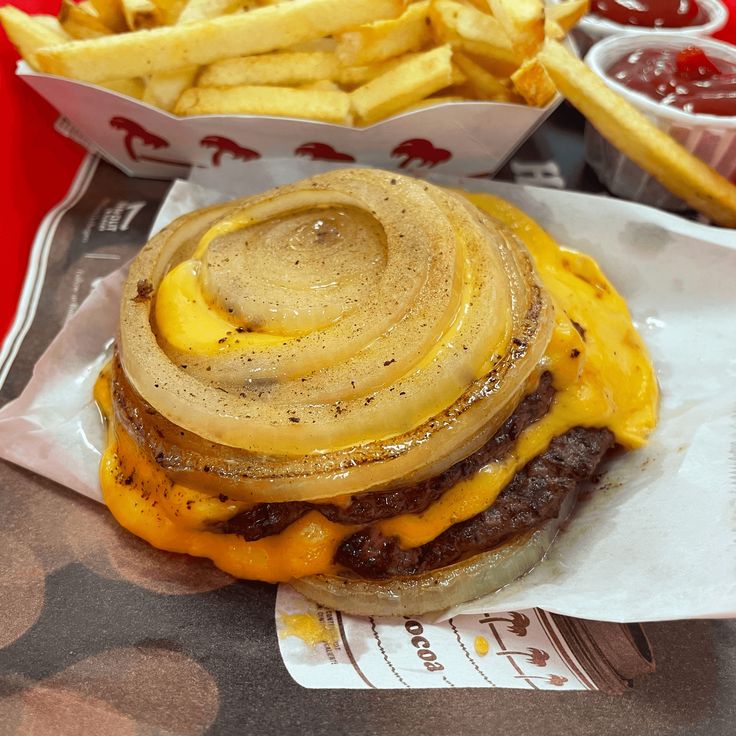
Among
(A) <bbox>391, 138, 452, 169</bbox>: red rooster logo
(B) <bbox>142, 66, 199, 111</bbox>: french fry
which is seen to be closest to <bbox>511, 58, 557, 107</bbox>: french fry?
(A) <bbox>391, 138, 452, 169</bbox>: red rooster logo

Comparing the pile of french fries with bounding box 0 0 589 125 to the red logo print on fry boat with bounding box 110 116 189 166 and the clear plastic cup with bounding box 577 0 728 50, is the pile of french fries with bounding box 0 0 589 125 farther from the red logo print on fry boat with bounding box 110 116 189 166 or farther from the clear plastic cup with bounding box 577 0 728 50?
the clear plastic cup with bounding box 577 0 728 50

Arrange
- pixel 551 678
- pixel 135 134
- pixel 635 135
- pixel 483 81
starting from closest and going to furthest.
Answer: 1. pixel 551 678
2. pixel 635 135
3. pixel 483 81
4. pixel 135 134

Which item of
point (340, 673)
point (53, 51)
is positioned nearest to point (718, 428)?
point (340, 673)

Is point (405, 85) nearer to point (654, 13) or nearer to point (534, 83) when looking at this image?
point (534, 83)

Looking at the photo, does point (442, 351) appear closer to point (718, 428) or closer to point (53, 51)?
point (718, 428)

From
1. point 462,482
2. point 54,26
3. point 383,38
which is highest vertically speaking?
point 54,26

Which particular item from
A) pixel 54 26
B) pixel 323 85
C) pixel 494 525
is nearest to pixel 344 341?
pixel 494 525

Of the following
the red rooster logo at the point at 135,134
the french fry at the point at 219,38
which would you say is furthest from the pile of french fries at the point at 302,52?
the red rooster logo at the point at 135,134
